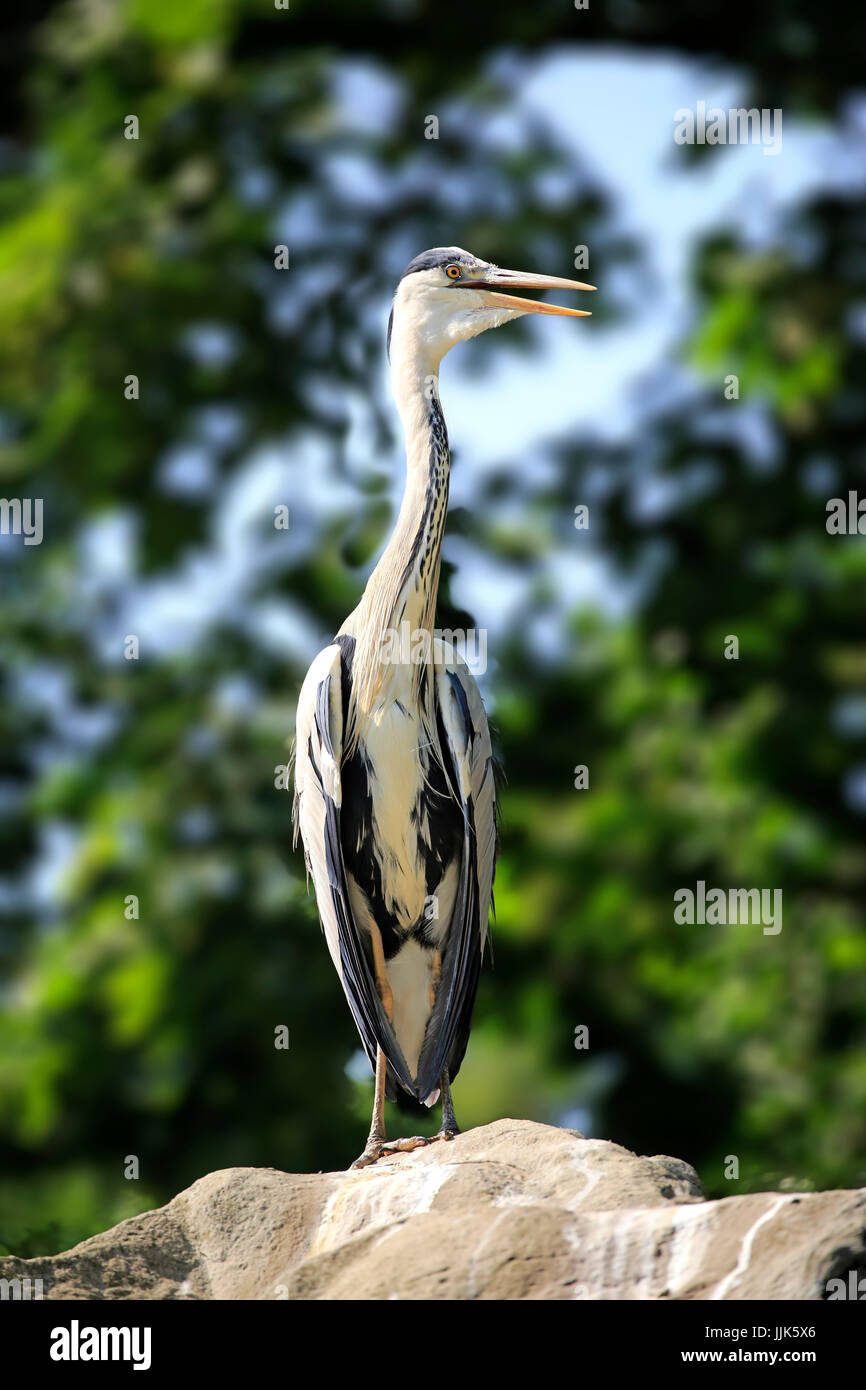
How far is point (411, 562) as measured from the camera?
510 cm

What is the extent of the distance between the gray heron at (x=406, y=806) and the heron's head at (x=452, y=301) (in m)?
0.24

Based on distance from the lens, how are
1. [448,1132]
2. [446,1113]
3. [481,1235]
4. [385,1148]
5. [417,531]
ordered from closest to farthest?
1. [481,1235]
2. [385,1148]
3. [448,1132]
4. [446,1113]
5. [417,531]

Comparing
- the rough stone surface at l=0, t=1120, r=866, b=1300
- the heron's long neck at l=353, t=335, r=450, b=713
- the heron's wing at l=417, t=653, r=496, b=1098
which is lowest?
the rough stone surface at l=0, t=1120, r=866, b=1300

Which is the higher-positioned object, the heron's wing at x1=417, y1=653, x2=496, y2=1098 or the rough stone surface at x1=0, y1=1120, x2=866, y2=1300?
the heron's wing at x1=417, y1=653, x2=496, y2=1098

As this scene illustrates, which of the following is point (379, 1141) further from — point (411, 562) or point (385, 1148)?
point (411, 562)

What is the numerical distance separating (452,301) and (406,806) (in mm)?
1740

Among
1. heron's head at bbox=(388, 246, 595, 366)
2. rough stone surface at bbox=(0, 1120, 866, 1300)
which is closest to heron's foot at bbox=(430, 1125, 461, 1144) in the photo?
rough stone surface at bbox=(0, 1120, 866, 1300)

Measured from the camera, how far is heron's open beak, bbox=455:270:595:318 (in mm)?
5410

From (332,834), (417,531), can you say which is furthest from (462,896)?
(417,531)

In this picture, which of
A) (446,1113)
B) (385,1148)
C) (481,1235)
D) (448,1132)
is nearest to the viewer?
(481,1235)

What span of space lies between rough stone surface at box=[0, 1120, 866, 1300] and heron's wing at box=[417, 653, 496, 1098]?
44 centimetres

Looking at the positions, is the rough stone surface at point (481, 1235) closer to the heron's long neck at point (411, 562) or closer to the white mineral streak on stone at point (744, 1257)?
the white mineral streak on stone at point (744, 1257)

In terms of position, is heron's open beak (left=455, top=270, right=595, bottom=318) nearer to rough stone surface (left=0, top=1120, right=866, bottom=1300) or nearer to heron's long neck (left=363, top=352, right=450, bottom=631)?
heron's long neck (left=363, top=352, right=450, bottom=631)

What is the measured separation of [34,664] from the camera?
841 centimetres
